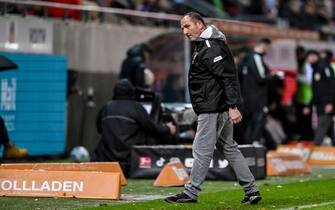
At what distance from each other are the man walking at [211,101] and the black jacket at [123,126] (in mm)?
4103

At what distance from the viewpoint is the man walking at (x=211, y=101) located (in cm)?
1038

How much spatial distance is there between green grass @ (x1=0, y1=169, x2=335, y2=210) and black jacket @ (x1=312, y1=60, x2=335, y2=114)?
5028 mm

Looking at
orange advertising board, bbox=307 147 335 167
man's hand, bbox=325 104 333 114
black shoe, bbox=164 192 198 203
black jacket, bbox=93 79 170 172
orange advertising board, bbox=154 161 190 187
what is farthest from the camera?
man's hand, bbox=325 104 333 114

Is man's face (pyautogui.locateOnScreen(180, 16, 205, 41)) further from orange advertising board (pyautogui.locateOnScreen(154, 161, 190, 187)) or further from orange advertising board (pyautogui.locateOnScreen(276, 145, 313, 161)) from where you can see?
orange advertising board (pyautogui.locateOnScreen(276, 145, 313, 161))

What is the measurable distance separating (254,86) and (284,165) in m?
3.33

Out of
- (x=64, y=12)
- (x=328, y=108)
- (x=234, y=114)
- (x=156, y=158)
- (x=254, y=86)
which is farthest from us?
(x=328, y=108)

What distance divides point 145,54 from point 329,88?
3.73m

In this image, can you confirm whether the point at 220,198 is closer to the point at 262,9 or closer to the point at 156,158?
the point at 156,158

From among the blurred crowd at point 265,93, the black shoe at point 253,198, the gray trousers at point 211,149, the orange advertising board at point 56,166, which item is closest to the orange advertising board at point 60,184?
the orange advertising board at point 56,166

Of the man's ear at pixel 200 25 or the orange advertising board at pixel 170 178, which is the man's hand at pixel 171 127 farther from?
the man's ear at pixel 200 25

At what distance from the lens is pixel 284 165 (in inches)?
607

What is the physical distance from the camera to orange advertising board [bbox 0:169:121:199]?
11.0 metres

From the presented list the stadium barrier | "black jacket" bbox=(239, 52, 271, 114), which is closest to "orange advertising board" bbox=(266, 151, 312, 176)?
the stadium barrier

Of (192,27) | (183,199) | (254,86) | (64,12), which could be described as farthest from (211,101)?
(64,12)
